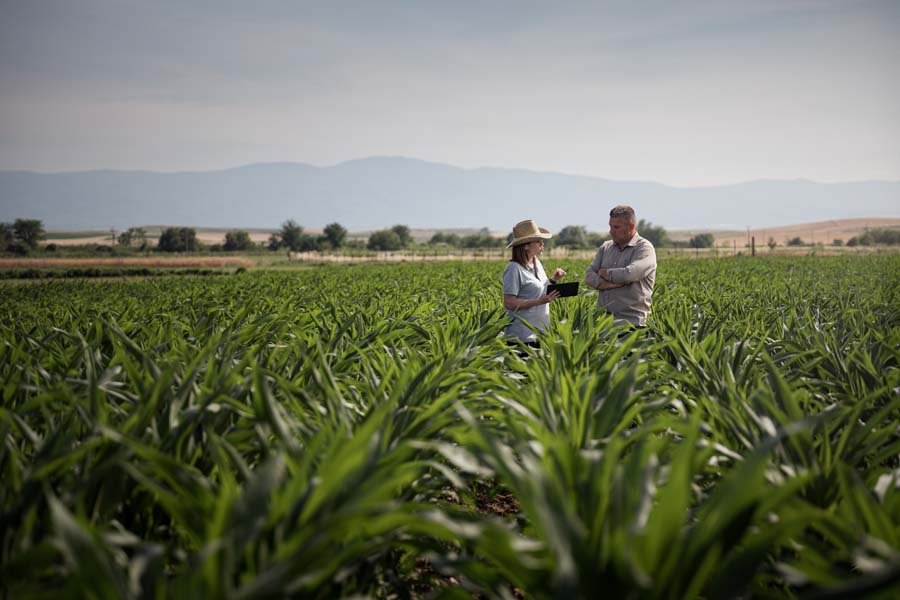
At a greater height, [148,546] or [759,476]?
[759,476]

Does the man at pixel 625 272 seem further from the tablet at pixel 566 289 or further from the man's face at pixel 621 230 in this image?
the tablet at pixel 566 289

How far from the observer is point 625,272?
5492mm

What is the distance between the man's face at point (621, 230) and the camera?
18.2 ft

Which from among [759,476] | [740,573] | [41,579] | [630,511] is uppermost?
[759,476]

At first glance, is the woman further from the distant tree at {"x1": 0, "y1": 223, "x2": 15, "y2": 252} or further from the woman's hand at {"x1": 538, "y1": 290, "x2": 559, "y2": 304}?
the distant tree at {"x1": 0, "y1": 223, "x2": 15, "y2": 252}

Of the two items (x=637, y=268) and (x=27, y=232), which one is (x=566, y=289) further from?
(x=27, y=232)

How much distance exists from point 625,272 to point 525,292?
96 cm

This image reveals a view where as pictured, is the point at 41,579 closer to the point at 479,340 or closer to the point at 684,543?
the point at 684,543

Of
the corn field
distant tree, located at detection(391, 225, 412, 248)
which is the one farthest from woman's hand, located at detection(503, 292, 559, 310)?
distant tree, located at detection(391, 225, 412, 248)

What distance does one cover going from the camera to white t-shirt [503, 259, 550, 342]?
Answer: 17.4 feet

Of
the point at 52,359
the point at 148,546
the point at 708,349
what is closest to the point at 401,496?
the point at 148,546

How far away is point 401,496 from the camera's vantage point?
2.31 metres

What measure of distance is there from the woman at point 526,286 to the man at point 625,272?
0.48 m

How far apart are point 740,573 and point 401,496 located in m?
1.25
